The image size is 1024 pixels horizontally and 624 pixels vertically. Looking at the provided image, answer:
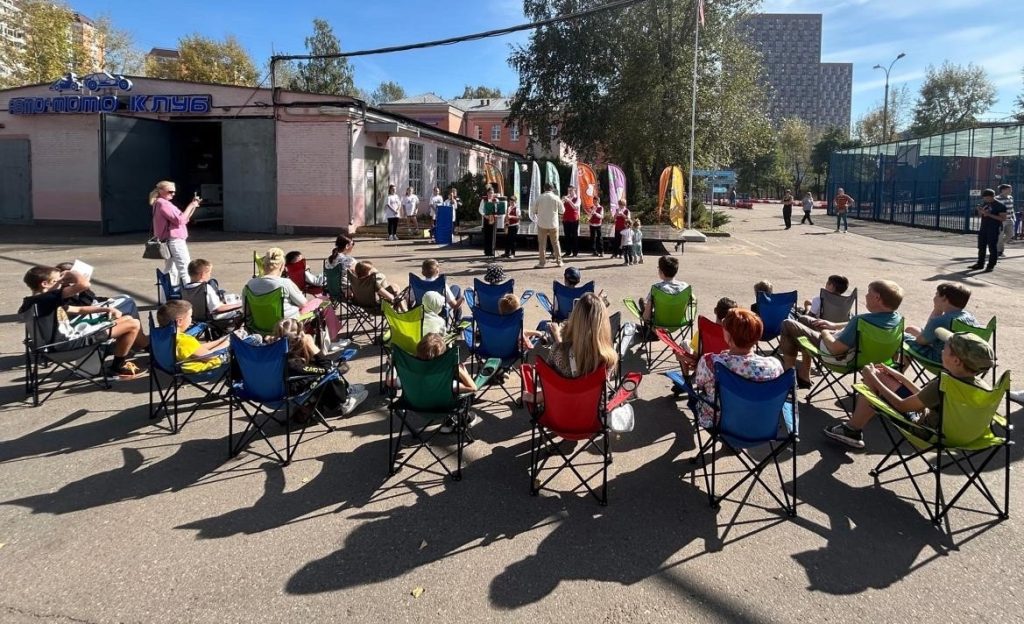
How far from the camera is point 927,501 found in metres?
4.00

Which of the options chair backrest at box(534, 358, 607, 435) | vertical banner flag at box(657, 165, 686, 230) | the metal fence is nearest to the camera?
chair backrest at box(534, 358, 607, 435)

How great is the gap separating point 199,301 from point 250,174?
17082 millimetres

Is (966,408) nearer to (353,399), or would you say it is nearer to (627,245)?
(353,399)

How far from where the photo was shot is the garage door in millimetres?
23297

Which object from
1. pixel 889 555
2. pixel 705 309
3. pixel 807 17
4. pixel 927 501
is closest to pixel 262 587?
pixel 889 555

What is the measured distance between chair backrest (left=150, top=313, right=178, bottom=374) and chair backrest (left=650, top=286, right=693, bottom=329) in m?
4.58

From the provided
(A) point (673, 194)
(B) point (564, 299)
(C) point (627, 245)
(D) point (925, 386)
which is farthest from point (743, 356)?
(A) point (673, 194)

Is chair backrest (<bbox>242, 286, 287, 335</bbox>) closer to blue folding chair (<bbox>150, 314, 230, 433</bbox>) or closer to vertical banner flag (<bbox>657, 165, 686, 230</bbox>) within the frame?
blue folding chair (<bbox>150, 314, 230, 433</bbox>)

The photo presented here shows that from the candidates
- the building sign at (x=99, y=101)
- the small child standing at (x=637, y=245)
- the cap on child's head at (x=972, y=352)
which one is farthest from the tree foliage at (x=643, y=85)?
the cap on child's head at (x=972, y=352)

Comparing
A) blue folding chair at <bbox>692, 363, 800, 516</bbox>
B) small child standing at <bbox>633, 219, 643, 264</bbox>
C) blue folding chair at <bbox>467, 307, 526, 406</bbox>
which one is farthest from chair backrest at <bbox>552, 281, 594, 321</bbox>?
small child standing at <bbox>633, 219, 643, 264</bbox>

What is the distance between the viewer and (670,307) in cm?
693

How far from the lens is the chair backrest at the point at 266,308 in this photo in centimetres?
643

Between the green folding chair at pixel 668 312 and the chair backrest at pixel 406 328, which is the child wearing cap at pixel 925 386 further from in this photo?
the chair backrest at pixel 406 328

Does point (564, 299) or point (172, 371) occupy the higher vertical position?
point (564, 299)
